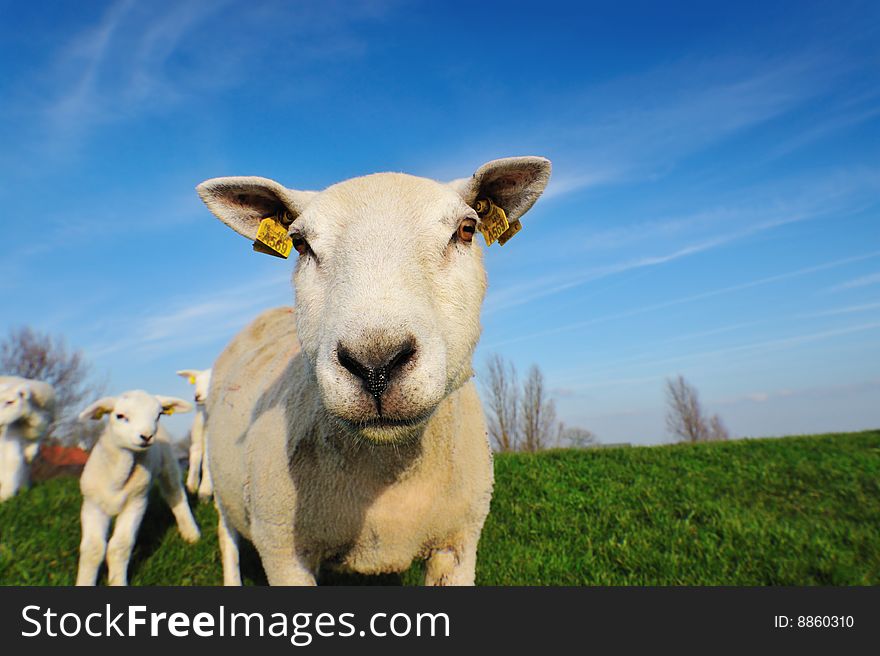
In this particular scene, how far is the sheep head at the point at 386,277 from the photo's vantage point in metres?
2.20

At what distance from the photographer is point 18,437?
9.48 meters

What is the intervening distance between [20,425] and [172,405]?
432 cm

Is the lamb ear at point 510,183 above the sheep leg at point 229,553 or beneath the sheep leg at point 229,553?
above

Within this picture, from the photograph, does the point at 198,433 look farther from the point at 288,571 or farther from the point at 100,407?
the point at 288,571

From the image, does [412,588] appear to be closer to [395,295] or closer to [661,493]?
[395,295]

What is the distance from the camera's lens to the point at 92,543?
609 centimetres

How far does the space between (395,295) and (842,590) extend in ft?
11.8

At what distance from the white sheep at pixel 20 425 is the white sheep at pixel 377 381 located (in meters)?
7.73

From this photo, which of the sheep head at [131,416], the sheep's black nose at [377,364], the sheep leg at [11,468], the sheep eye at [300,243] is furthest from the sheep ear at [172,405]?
the sheep's black nose at [377,364]

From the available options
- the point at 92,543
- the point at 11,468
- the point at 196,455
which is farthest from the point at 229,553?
the point at 11,468

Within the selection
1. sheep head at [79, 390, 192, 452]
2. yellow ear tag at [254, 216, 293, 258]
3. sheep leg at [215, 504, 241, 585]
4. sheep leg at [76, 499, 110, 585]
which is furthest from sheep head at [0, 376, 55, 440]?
yellow ear tag at [254, 216, 293, 258]

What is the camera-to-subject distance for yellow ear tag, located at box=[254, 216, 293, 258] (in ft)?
11.4

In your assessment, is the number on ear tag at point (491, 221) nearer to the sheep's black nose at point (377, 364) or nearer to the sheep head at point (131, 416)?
the sheep's black nose at point (377, 364)

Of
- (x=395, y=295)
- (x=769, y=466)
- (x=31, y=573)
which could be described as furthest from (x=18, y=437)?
(x=769, y=466)
